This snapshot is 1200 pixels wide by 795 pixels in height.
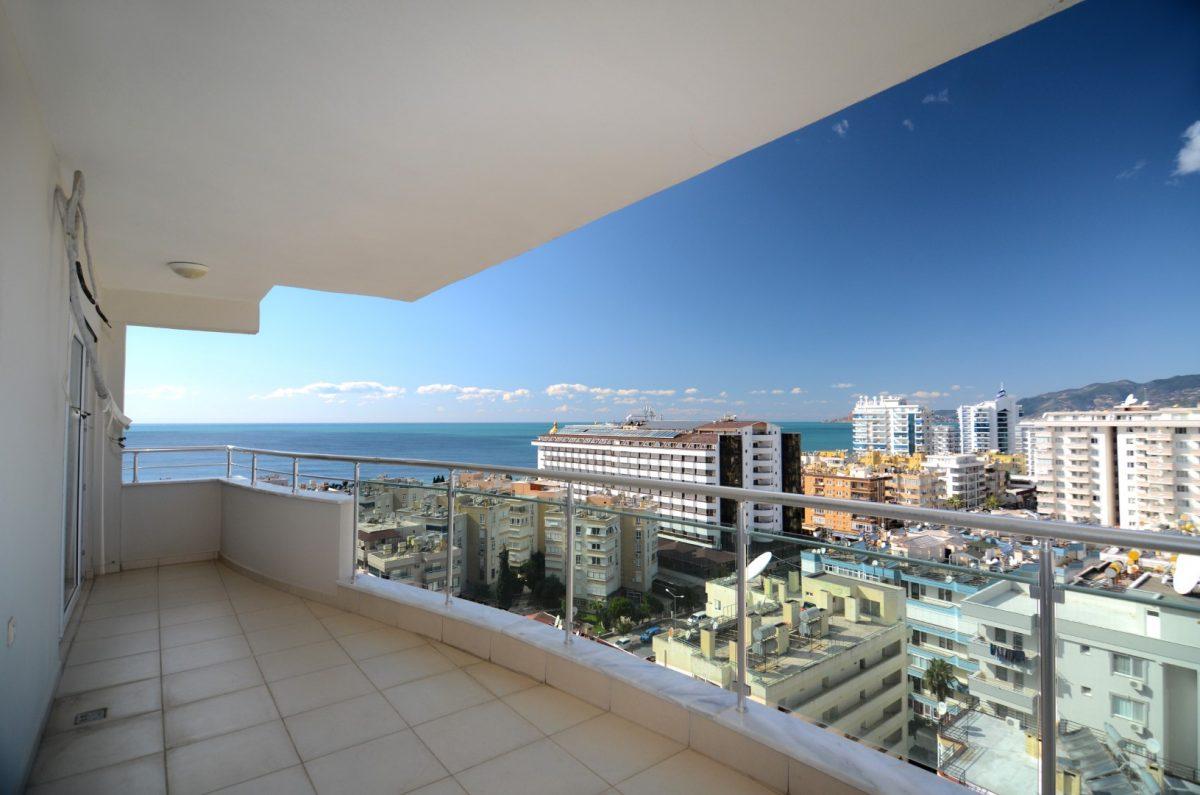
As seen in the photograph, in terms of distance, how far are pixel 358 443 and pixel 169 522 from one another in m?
42.2

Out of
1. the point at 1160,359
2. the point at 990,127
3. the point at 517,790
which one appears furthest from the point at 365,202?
the point at 990,127

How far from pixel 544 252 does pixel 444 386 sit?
57.7 ft

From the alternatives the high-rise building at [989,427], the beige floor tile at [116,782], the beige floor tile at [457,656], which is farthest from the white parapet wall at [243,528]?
the high-rise building at [989,427]

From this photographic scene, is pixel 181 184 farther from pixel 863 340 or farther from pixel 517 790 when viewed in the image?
pixel 863 340

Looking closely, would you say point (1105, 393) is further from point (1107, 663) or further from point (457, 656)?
point (457, 656)

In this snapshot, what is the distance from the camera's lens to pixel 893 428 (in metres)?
20.5

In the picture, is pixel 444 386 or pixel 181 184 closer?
pixel 181 184

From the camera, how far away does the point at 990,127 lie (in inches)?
920

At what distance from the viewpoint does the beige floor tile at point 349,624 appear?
11.9 feet

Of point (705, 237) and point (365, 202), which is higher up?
point (705, 237)

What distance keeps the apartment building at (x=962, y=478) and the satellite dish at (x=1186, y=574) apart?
13530 millimetres

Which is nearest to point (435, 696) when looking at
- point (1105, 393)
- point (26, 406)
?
point (26, 406)

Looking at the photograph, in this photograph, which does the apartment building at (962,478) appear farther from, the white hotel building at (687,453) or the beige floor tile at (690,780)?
the beige floor tile at (690,780)

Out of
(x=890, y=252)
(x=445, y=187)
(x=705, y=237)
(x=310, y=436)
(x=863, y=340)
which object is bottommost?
(x=310, y=436)
